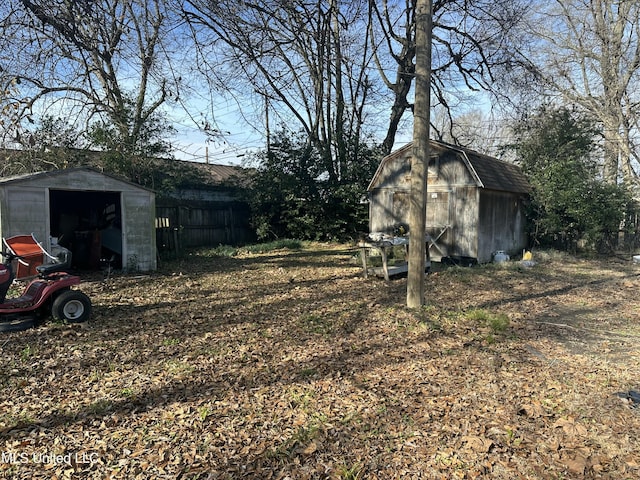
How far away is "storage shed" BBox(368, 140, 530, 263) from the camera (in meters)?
Answer: 12.4

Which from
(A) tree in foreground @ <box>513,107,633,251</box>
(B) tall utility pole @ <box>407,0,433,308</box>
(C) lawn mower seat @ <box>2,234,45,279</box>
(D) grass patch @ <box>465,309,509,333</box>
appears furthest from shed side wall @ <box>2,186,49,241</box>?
(A) tree in foreground @ <box>513,107,633,251</box>

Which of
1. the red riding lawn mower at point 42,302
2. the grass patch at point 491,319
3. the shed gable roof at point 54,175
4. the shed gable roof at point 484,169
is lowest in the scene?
the grass patch at point 491,319

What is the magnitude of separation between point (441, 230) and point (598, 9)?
1404 cm

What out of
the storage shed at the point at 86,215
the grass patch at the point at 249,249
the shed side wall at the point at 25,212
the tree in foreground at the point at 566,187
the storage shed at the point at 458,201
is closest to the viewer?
the shed side wall at the point at 25,212

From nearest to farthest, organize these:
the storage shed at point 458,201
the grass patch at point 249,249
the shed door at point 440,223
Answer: the storage shed at point 458,201
the shed door at point 440,223
the grass patch at point 249,249

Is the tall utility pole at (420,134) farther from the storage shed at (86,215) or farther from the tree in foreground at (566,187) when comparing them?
the tree in foreground at (566,187)

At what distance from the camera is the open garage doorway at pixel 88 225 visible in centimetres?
1102

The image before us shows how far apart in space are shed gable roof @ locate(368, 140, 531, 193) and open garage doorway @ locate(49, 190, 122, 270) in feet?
26.8

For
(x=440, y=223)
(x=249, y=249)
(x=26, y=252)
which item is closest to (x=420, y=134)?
(x=26, y=252)

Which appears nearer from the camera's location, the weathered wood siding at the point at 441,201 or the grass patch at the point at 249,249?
the weathered wood siding at the point at 441,201

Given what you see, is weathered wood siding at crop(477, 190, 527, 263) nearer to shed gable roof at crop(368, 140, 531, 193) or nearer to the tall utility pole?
shed gable roof at crop(368, 140, 531, 193)

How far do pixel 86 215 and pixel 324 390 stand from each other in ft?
37.7

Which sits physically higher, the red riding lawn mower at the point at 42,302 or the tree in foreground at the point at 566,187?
the tree in foreground at the point at 566,187

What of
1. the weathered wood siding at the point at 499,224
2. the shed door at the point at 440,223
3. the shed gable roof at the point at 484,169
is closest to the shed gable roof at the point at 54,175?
the shed gable roof at the point at 484,169
